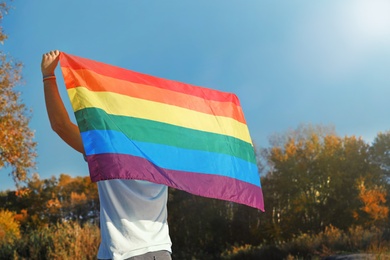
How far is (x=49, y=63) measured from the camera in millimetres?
3062

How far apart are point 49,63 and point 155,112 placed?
0.94 meters

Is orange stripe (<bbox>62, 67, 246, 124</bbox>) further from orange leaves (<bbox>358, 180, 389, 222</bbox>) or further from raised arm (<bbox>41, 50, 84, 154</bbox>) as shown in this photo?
orange leaves (<bbox>358, 180, 389, 222</bbox>)

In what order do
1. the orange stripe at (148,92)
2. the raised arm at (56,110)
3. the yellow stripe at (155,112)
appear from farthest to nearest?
1. the orange stripe at (148,92)
2. the yellow stripe at (155,112)
3. the raised arm at (56,110)

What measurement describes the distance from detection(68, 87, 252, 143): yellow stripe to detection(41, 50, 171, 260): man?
318 millimetres

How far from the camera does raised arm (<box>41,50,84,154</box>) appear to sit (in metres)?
2.87

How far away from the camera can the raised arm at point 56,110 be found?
2871 mm

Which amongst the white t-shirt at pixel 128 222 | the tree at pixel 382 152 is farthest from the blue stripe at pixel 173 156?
the tree at pixel 382 152

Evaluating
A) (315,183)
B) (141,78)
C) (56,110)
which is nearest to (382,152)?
(315,183)

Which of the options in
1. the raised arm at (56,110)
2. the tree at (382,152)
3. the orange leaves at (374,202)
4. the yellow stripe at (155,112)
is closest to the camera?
the raised arm at (56,110)

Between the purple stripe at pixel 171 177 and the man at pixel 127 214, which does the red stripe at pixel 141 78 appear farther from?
the purple stripe at pixel 171 177

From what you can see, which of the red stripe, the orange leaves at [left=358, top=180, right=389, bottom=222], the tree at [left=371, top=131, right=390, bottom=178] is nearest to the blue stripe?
the red stripe

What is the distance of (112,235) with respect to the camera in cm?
262

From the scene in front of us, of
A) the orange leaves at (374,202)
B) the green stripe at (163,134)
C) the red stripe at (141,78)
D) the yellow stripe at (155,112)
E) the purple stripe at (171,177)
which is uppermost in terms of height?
the orange leaves at (374,202)

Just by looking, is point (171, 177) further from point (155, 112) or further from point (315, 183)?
point (315, 183)
